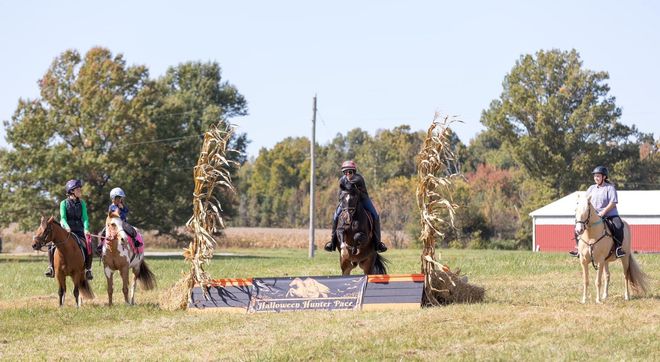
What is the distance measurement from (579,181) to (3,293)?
67.5m

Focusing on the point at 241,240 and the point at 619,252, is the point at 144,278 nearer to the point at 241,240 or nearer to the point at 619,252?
the point at 619,252

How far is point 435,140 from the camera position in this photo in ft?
55.4

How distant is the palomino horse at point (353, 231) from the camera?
17.8m

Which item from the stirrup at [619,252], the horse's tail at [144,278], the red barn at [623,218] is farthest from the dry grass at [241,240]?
the stirrup at [619,252]

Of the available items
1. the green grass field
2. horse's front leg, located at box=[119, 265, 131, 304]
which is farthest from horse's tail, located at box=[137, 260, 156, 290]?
the green grass field

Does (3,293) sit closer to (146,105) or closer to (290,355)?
(290,355)

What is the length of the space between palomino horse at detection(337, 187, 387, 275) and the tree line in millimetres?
3139

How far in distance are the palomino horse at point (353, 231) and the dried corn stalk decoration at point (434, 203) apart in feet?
4.26

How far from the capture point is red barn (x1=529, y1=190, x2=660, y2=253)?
231 feet

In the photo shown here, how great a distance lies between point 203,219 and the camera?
1878 cm

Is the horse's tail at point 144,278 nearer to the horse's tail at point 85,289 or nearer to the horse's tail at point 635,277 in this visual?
the horse's tail at point 85,289

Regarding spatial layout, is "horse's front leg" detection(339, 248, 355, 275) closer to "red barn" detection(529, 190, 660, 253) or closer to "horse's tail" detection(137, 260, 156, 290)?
"horse's tail" detection(137, 260, 156, 290)

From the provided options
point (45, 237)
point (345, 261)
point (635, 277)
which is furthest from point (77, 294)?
point (635, 277)

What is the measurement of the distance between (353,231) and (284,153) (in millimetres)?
99052
